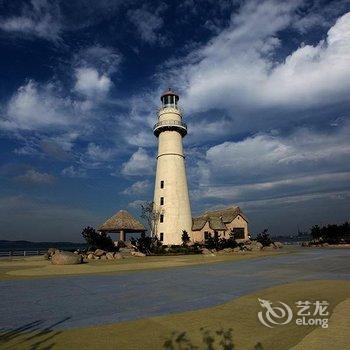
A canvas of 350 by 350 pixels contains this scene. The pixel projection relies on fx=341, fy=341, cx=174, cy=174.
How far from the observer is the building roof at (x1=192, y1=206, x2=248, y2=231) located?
5194 cm

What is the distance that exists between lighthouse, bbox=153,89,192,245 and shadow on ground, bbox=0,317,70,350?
3553 cm

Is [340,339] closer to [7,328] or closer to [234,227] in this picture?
[7,328]

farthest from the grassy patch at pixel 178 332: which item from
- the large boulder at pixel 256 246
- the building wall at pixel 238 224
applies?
the building wall at pixel 238 224

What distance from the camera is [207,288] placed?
497 inches

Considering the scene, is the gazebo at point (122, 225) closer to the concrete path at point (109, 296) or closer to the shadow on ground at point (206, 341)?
the concrete path at point (109, 296)

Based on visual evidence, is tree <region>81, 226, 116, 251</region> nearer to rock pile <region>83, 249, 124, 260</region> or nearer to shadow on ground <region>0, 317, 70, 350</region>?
rock pile <region>83, 249, 124, 260</region>

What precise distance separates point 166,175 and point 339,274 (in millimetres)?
29752

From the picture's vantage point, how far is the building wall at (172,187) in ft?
142

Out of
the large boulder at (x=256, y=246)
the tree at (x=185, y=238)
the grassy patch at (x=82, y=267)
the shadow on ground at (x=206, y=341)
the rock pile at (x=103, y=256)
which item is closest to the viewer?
the shadow on ground at (x=206, y=341)

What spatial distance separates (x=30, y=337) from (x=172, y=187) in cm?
3657

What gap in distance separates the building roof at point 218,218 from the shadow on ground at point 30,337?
43.4 metres

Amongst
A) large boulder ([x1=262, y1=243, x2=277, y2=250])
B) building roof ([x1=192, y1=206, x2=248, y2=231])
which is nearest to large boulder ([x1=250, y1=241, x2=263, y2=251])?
large boulder ([x1=262, y1=243, x2=277, y2=250])

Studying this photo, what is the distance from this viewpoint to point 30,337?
23.0ft

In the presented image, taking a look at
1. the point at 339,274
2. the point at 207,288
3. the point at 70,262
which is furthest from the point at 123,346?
the point at 70,262
